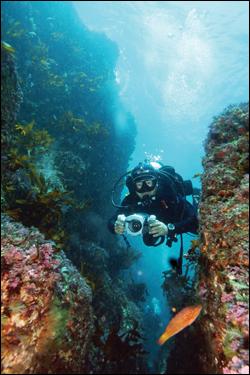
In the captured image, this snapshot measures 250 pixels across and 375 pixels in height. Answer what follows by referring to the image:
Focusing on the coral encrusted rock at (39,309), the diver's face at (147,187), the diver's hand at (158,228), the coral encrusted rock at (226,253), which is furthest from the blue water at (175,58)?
the coral encrusted rock at (39,309)

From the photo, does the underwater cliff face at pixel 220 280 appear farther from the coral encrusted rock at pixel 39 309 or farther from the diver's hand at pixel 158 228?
the coral encrusted rock at pixel 39 309

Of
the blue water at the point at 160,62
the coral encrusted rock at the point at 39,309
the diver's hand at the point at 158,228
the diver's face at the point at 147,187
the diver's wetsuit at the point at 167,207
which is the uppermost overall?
the blue water at the point at 160,62

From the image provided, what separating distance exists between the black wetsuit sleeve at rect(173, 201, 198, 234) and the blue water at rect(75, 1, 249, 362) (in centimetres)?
1091

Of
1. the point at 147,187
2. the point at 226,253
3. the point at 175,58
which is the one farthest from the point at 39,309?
the point at 175,58

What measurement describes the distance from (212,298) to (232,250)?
620 millimetres

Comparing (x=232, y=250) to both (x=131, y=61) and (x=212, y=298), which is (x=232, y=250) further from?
(x=131, y=61)

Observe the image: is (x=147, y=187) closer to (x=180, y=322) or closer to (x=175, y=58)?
(x=180, y=322)

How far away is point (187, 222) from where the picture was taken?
5316 millimetres

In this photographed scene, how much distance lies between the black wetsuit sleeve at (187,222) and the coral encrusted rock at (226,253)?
964 millimetres

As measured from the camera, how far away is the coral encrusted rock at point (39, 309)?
3020 millimetres

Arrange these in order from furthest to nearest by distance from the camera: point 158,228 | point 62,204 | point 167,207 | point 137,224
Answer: point 62,204 < point 167,207 < point 137,224 < point 158,228

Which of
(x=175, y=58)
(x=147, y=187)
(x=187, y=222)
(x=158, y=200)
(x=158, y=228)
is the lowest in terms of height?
(x=158, y=228)

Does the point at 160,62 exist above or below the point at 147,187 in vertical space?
above

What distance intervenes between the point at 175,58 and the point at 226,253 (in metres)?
28.2
